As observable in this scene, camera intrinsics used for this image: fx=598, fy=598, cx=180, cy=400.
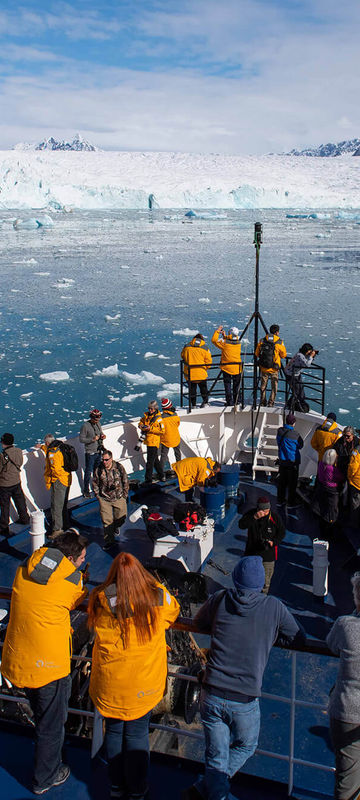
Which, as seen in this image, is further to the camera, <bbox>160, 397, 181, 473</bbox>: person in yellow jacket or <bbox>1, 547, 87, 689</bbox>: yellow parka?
<bbox>160, 397, 181, 473</bbox>: person in yellow jacket

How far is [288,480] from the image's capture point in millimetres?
8078

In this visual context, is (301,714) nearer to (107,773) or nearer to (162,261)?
(107,773)

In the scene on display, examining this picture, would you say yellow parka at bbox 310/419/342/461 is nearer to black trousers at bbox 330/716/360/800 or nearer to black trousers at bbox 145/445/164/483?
black trousers at bbox 145/445/164/483

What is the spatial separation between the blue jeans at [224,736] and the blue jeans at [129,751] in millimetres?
296

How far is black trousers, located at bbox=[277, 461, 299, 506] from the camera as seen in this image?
7816 mm

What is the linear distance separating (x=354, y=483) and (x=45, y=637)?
4606 millimetres

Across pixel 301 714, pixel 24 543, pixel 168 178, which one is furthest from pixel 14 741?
pixel 168 178

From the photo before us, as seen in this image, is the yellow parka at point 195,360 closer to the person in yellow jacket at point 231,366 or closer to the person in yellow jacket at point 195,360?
the person in yellow jacket at point 195,360

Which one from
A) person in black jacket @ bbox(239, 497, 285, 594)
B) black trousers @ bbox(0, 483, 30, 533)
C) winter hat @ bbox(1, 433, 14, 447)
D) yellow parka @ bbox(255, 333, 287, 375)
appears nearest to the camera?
person in black jacket @ bbox(239, 497, 285, 594)

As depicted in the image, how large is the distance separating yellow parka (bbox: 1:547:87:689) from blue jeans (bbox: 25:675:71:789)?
0.08m

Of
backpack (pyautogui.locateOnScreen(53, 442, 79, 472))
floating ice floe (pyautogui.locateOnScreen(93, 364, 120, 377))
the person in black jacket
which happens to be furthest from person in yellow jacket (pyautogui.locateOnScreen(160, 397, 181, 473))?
floating ice floe (pyautogui.locateOnScreen(93, 364, 120, 377))

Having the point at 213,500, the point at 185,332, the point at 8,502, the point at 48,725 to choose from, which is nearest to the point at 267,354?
the point at 213,500

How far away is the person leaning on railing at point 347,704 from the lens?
2635 millimetres

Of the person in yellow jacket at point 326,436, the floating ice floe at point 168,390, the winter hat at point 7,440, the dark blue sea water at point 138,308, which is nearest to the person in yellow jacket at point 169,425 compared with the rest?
the person in yellow jacket at point 326,436
